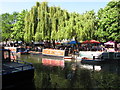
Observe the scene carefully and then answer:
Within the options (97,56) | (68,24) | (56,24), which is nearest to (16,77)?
(97,56)

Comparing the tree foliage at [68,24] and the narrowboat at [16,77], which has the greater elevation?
the tree foliage at [68,24]

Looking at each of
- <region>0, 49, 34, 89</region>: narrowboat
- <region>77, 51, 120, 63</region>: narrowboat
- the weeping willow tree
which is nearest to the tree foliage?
the weeping willow tree

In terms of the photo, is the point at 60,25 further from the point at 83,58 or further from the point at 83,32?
the point at 83,58

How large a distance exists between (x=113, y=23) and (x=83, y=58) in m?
11.9

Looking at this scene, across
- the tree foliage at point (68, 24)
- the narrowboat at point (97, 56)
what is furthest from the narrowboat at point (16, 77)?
the tree foliage at point (68, 24)

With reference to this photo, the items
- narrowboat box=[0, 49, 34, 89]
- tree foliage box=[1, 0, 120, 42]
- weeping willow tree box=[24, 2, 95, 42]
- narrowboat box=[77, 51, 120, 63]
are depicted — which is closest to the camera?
narrowboat box=[0, 49, 34, 89]

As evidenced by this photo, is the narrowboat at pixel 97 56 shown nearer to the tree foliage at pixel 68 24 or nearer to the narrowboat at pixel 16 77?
the tree foliage at pixel 68 24

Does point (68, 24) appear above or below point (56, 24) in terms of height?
below

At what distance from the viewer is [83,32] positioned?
1179 inches

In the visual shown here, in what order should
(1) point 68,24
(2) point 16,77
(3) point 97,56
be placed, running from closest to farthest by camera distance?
(2) point 16,77 → (3) point 97,56 → (1) point 68,24

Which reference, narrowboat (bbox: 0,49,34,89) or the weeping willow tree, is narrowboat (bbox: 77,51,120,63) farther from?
narrowboat (bbox: 0,49,34,89)

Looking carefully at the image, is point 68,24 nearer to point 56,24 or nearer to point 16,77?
point 56,24

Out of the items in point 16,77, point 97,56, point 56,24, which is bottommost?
point 16,77

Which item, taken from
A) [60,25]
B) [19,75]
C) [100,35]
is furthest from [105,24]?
[19,75]
